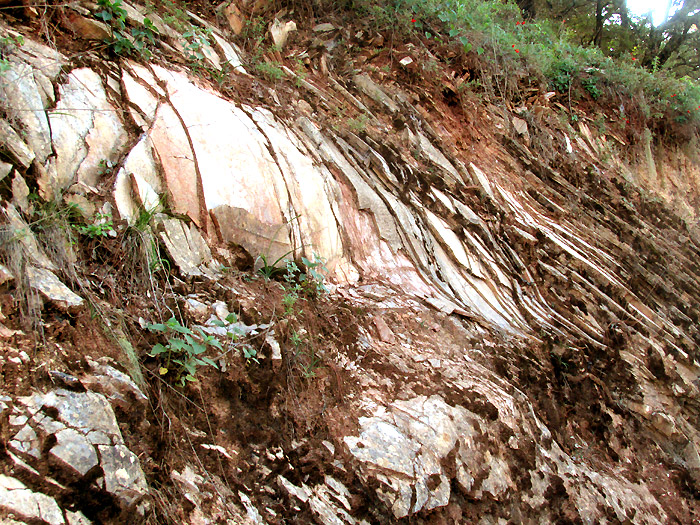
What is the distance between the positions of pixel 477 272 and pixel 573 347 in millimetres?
1143

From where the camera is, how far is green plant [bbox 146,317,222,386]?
7.39 ft

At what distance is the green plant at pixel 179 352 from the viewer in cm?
225

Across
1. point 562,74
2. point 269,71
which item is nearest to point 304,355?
point 269,71

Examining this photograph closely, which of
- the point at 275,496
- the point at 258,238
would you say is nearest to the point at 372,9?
the point at 258,238

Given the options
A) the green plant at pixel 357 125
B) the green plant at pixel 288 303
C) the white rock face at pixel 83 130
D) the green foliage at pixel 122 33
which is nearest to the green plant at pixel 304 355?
the green plant at pixel 288 303

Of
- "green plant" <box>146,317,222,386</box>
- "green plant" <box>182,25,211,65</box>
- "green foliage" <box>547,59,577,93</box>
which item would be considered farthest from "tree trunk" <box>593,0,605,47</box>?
"green plant" <box>146,317,222,386</box>

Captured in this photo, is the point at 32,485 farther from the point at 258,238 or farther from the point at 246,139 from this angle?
the point at 246,139

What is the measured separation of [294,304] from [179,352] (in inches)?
38.1

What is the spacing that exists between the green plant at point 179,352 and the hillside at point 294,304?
0.05ft

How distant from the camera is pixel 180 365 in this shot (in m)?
2.33

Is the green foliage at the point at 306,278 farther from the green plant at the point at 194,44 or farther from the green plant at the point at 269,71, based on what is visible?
the green plant at the point at 269,71

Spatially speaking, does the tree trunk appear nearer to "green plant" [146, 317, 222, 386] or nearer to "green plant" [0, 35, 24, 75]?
"green plant" [0, 35, 24, 75]

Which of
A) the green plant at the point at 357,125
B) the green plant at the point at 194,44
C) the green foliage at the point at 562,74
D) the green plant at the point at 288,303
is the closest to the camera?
the green plant at the point at 288,303

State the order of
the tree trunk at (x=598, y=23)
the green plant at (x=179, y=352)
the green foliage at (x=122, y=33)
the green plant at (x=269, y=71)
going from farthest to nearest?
the tree trunk at (x=598, y=23), the green plant at (x=269, y=71), the green foliage at (x=122, y=33), the green plant at (x=179, y=352)
